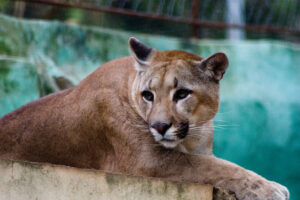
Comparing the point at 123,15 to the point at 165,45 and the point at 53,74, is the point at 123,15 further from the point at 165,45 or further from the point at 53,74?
the point at 53,74

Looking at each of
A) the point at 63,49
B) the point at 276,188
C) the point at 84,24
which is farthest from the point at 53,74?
the point at 276,188

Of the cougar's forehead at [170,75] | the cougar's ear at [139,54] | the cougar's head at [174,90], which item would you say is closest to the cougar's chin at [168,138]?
the cougar's head at [174,90]

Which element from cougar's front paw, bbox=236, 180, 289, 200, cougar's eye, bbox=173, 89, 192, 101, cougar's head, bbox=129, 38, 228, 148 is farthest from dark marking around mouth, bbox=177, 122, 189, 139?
cougar's front paw, bbox=236, 180, 289, 200

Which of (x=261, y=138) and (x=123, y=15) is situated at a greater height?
(x=123, y=15)

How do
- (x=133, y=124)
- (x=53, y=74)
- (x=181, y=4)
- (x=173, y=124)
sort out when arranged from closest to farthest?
(x=173, y=124) → (x=133, y=124) → (x=53, y=74) → (x=181, y=4)

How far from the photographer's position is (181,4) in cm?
959

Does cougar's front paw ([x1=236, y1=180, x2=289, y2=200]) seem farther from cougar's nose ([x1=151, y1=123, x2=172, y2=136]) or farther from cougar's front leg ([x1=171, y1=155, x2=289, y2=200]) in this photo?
cougar's nose ([x1=151, y1=123, x2=172, y2=136])

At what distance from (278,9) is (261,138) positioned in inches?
122

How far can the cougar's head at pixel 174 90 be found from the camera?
13.5 feet

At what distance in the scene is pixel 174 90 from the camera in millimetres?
4320

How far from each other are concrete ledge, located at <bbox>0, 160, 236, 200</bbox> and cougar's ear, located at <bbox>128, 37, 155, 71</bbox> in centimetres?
145

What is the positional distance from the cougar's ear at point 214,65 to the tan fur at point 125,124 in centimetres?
Result: 7

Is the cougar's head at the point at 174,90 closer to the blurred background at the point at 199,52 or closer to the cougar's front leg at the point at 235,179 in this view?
the cougar's front leg at the point at 235,179

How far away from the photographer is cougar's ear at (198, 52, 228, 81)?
4.48 m
